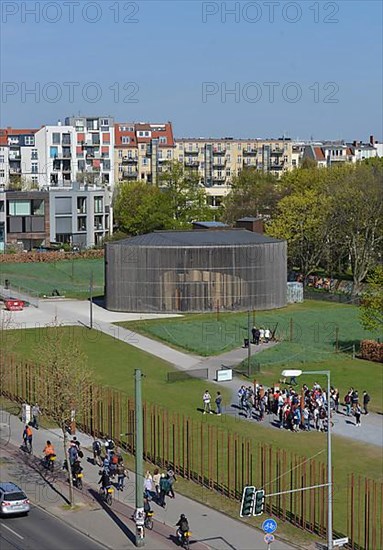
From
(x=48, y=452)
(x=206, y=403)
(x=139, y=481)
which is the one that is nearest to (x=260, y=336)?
(x=206, y=403)

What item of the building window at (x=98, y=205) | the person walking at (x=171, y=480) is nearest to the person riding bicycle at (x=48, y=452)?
the person walking at (x=171, y=480)

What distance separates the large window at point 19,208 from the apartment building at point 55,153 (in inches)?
1445

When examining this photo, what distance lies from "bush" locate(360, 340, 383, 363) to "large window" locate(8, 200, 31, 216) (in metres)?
67.6

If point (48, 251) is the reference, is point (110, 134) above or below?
above

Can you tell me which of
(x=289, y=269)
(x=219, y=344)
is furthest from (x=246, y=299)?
(x=289, y=269)

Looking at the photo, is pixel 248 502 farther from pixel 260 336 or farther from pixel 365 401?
pixel 260 336

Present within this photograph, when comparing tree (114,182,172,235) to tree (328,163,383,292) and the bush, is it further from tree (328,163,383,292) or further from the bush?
the bush

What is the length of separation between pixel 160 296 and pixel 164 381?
81.4ft

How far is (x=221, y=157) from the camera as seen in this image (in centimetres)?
19062

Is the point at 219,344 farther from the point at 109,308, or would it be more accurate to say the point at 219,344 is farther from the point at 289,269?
the point at 289,269

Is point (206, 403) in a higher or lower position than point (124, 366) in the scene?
higher

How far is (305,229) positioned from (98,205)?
35359 mm

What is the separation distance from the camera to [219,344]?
225ft

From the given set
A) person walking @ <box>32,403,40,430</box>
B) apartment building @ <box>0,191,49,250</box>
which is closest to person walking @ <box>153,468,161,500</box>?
person walking @ <box>32,403,40,430</box>
